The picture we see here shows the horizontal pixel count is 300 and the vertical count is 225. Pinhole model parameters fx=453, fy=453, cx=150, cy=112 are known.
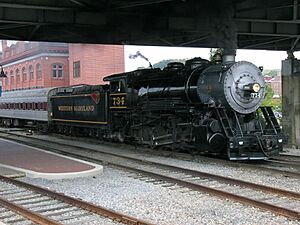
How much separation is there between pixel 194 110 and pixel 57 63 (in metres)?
39.9

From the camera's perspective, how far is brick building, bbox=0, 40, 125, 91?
4456cm

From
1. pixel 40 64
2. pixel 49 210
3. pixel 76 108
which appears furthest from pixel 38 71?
pixel 49 210

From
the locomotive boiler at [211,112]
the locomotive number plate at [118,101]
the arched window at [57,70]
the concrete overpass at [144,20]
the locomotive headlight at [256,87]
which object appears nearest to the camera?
the locomotive boiler at [211,112]

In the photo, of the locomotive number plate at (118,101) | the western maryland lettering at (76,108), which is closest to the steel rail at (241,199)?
the locomotive number plate at (118,101)

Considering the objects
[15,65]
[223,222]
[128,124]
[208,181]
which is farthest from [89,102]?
[15,65]

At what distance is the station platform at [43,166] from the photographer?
33.1ft

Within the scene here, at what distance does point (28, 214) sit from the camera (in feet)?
22.2

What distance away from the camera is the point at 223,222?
6473 millimetres

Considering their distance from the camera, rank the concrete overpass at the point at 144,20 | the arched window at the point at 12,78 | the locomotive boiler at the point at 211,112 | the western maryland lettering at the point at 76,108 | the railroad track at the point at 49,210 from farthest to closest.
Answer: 1. the arched window at the point at 12,78
2. the western maryland lettering at the point at 76,108
3. the concrete overpass at the point at 144,20
4. the locomotive boiler at the point at 211,112
5. the railroad track at the point at 49,210

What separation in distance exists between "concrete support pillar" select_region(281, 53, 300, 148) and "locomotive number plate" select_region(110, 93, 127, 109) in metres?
8.02

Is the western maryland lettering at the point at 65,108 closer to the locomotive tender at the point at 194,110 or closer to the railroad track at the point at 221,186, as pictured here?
the locomotive tender at the point at 194,110

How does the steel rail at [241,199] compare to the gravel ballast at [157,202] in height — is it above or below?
above

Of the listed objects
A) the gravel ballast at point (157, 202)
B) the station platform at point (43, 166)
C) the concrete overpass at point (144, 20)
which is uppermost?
the concrete overpass at point (144, 20)

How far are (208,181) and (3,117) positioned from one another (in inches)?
1119
